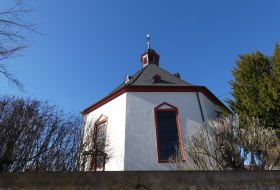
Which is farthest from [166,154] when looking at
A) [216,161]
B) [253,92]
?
[253,92]

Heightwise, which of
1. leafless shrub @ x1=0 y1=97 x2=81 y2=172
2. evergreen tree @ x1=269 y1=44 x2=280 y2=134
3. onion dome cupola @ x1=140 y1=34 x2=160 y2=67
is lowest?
leafless shrub @ x1=0 y1=97 x2=81 y2=172

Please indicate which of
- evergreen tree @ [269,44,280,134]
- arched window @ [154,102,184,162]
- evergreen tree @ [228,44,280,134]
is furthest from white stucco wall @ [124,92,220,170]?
evergreen tree @ [269,44,280,134]

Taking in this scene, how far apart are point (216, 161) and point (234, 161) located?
24.9 inches

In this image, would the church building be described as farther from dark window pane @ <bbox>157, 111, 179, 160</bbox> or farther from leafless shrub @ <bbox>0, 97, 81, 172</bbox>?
leafless shrub @ <bbox>0, 97, 81, 172</bbox>

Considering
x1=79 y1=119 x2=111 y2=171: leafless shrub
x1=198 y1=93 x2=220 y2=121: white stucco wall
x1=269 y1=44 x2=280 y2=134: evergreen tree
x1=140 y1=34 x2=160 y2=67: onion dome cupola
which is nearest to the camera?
x1=79 y1=119 x2=111 y2=171: leafless shrub

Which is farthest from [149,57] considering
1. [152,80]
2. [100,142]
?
[100,142]

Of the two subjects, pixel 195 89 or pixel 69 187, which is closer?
pixel 69 187

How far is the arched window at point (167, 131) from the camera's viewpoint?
13.8 m

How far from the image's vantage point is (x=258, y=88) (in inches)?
557

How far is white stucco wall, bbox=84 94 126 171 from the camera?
13641mm

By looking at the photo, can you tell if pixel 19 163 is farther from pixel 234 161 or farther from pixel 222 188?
pixel 234 161

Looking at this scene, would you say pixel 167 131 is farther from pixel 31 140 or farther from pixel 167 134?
pixel 31 140

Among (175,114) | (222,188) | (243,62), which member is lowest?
(222,188)

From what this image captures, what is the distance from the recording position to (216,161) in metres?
9.82
